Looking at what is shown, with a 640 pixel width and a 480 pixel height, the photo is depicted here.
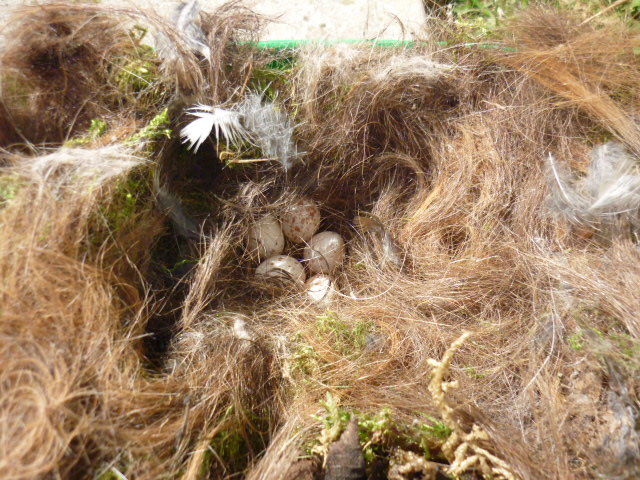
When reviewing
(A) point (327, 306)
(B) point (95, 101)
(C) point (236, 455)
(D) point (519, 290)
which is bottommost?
(C) point (236, 455)

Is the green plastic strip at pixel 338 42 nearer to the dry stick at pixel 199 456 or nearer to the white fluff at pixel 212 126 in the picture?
the white fluff at pixel 212 126

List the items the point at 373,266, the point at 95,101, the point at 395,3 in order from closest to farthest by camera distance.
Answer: the point at 95,101, the point at 373,266, the point at 395,3

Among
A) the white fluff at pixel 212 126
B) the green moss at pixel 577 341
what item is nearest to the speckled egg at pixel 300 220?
the white fluff at pixel 212 126

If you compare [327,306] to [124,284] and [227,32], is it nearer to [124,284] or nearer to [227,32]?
[124,284]

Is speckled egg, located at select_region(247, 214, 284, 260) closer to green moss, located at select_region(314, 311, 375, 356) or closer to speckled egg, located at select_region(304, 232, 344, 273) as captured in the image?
speckled egg, located at select_region(304, 232, 344, 273)

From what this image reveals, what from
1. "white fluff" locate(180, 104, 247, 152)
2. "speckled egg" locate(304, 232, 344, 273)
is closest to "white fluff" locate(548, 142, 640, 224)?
"speckled egg" locate(304, 232, 344, 273)

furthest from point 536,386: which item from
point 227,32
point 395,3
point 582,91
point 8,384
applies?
point 395,3

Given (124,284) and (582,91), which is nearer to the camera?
(124,284)
